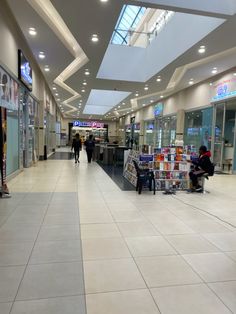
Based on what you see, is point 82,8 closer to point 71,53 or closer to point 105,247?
point 71,53

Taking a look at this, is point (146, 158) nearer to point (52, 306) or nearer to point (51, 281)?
point (51, 281)

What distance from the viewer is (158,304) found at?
2.09 meters

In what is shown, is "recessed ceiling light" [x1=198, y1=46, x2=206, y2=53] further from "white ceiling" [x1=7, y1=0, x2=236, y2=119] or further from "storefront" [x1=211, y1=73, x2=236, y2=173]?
"storefront" [x1=211, y1=73, x2=236, y2=173]

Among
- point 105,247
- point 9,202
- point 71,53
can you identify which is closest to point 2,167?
point 9,202

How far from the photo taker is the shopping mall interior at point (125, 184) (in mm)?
2316

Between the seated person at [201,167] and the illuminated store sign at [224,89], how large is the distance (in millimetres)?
4647

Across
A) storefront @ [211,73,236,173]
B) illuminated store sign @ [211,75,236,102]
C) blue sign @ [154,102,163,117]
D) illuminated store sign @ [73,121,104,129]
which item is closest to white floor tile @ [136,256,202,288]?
storefront @ [211,73,236,173]

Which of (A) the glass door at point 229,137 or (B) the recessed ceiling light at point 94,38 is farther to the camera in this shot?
(A) the glass door at point 229,137

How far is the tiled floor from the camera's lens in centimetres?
212

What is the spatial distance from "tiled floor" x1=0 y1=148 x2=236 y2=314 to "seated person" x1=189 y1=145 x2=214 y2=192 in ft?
3.44

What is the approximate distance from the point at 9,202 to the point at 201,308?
4.16m

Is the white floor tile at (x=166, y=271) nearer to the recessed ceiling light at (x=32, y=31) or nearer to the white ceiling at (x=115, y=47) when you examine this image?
the white ceiling at (x=115, y=47)

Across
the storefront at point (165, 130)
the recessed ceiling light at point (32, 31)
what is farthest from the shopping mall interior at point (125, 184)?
the storefront at point (165, 130)

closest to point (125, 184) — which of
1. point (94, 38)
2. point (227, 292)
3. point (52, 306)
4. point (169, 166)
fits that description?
point (169, 166)
